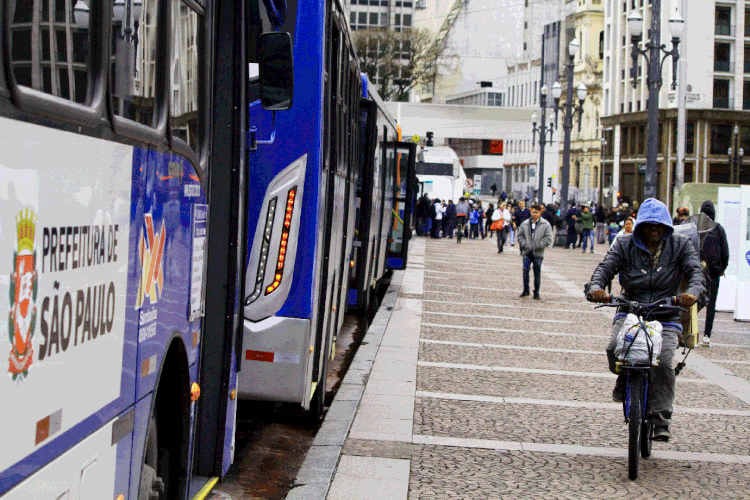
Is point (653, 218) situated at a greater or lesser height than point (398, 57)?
lesser

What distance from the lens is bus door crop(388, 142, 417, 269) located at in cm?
2234

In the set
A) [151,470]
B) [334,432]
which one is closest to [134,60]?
[151,470]

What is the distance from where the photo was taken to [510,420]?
29.8 ft

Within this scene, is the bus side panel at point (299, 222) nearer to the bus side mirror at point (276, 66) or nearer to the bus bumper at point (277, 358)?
the bus bumper at point (277, 358)

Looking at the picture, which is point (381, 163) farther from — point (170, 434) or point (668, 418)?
point (170, 434)

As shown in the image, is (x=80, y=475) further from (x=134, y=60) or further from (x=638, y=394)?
(x=638, y=394)

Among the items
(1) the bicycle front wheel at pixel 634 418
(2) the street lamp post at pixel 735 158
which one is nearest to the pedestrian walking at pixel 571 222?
(2) the street lamp post at pixel 735 158

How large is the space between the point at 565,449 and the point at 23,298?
606cm

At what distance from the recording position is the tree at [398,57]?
274ft

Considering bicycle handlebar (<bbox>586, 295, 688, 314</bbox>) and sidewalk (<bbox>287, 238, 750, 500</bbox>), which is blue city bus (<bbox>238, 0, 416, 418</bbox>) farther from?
bicycle handlebar (<bbox>586, 295, 688, 314</bbox>)

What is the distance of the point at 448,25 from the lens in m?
130

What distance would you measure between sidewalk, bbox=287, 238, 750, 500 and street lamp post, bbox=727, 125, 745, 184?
58.3 metres

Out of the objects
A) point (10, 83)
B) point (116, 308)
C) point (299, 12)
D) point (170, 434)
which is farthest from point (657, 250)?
point (10, 83)

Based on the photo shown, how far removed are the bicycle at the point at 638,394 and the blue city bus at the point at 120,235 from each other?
2760mm
